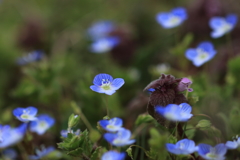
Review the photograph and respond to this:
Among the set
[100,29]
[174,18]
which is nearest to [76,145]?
[174,18]

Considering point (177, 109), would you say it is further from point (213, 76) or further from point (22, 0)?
point (22, 0)

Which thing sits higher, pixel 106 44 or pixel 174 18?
pixel 106 44

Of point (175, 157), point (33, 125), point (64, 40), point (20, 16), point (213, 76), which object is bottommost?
point (175, 157)

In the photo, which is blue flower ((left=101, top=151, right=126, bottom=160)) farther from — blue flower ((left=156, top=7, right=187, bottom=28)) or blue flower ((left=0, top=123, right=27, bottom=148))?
blue flower ((left=156, top=7, right=187, bottom=28))

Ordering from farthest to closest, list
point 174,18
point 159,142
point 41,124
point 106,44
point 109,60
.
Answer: point 109,60 < point 106,44 < point 174,18 < point 41,124 < point 159,142

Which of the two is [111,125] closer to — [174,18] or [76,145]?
[76,145]

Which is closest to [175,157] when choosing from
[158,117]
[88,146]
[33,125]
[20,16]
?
[158,117]
